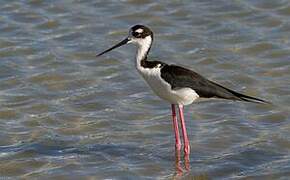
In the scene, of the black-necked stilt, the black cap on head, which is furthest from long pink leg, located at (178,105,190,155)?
the black cap on head

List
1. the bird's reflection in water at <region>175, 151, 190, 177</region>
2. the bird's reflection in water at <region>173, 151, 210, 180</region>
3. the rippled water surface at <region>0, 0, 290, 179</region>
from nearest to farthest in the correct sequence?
the bird's reflection in water at <region>173, 151, 210, 180</region> < the bird's reflection in water at <region>175, 151, 190, 177</region> < the rippled water surface at <region>0, 0, 290, 179</region>

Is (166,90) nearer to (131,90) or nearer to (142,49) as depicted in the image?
(142,49)

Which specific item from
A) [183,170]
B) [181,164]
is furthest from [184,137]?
[183,170]

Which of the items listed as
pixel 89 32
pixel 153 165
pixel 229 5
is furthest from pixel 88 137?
pixel 229 5

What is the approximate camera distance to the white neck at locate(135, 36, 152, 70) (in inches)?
338

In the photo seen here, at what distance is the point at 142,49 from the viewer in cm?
864

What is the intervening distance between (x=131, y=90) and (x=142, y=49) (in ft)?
4.45

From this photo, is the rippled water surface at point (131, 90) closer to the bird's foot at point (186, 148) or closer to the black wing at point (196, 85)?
the bird's foot at point (186, 148)

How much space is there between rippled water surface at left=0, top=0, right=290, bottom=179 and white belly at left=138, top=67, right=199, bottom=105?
0.51m

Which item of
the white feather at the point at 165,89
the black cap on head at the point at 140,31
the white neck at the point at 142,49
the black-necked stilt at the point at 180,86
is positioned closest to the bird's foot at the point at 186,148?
the black-necked stilt at the point at 180,86

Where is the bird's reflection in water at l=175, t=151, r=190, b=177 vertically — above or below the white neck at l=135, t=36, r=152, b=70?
below

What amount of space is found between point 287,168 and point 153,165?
1243 millimetres

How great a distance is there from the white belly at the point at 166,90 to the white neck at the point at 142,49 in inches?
5.5

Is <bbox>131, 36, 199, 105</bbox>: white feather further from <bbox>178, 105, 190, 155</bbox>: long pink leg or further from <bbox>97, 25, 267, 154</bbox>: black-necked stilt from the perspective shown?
<bbox>178, 105, 190, 155</bbox>: long pink leg
